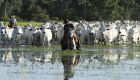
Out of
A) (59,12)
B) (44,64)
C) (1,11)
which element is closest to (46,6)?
(59,12)

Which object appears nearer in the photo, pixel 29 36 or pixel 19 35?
pixel 19 35

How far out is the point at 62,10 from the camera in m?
96.1

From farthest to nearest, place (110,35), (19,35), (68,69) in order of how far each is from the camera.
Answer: (19,35) < (110,35) < (68,69)

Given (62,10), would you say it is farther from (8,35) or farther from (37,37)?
(37,37)

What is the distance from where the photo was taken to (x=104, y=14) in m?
87.5

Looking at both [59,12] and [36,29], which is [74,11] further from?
[36,29]

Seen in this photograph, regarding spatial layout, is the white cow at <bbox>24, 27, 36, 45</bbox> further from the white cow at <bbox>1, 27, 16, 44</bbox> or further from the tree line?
the tree line

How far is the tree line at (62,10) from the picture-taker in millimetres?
87500

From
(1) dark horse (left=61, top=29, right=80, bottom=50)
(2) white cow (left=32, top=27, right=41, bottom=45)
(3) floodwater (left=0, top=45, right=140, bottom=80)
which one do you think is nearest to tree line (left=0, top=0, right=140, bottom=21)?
(2) white cow (left=32, top=27, right=41, bottom=45)

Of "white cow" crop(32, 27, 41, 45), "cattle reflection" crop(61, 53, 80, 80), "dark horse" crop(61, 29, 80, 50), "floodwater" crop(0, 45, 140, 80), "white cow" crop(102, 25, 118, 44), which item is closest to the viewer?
"floodwater" crop(0, 45, 140, 80)

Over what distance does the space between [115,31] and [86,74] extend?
22.7 m

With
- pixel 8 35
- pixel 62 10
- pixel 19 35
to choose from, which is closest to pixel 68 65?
pixel 19 35

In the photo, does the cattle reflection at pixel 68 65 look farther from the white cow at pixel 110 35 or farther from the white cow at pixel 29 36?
the white cow at pixel 29 36

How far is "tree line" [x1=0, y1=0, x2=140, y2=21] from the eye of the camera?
87500 mm
